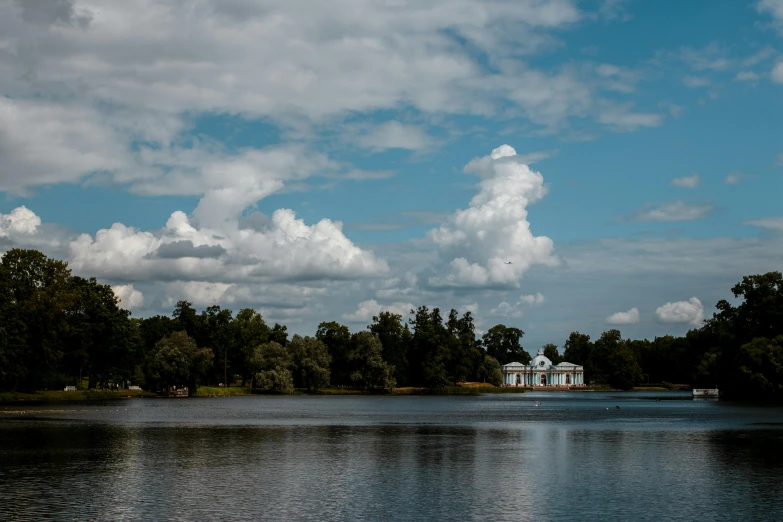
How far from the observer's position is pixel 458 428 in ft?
227

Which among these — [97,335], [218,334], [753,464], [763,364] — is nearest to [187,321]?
[218,334]

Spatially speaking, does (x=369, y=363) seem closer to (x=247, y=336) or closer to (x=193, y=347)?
(x=247, y=336)

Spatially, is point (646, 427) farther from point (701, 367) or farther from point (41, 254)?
point (701, 367)

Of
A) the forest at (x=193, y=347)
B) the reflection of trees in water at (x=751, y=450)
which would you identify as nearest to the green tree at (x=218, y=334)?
the forest at (x=193, y=347)

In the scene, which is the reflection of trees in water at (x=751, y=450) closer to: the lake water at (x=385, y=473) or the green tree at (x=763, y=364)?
the lake water at (x=385, y=473)

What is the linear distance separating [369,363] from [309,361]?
47.7 ft

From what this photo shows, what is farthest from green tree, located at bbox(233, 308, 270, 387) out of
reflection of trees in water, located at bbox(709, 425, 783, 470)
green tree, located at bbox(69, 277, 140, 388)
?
reflection of trees in water, located at bbox(709, 425, 783, 470)

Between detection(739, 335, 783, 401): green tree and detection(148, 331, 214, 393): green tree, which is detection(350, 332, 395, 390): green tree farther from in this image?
detection(739, 335, 783, 401): green tree

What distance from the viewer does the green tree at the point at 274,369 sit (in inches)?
6344

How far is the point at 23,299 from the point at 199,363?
35.5 metres

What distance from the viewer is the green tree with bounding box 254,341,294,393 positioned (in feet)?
529

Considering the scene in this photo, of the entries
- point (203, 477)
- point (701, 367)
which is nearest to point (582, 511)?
point (203, 477)

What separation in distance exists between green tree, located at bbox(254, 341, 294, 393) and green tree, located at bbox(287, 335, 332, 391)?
363 centimetres

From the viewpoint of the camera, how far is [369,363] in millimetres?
175750
